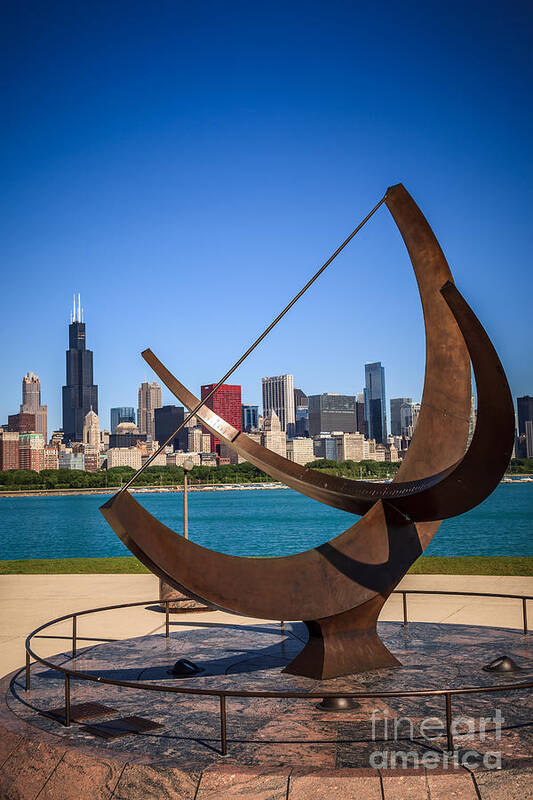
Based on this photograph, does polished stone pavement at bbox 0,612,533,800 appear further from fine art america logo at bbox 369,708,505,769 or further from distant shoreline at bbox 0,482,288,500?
distant shoreline at bbox 0,482,288,500

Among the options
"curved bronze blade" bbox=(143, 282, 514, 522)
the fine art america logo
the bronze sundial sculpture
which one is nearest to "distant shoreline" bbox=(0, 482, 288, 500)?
"curved bronze blade" bbox=(143, 282, 514, 522)

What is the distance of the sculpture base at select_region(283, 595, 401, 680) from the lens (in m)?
5.96

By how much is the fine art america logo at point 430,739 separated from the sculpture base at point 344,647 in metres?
0.85

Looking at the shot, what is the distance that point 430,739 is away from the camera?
453 centimetres

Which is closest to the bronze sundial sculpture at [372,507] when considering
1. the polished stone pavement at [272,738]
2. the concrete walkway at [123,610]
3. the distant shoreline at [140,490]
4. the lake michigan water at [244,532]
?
the polished stone pavement at [272,738]

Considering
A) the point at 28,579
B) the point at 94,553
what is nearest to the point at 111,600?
the point at 28,579

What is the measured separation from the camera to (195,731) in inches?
191

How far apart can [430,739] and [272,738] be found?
3.09 ft

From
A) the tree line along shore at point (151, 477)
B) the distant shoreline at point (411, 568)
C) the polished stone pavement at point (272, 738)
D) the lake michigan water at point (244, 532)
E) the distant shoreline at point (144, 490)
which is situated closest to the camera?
the polished stone pavement at point (272, 738)

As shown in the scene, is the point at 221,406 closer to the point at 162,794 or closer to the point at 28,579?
the point at 28,579

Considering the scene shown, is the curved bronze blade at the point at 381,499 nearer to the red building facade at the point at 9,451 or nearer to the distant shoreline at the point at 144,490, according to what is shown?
the distant shoreline at the point at 144,490

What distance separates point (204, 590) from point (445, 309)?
350cm

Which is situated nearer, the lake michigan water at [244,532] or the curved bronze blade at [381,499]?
the curved bronze blade at [381,499]

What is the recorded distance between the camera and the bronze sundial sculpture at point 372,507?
16.7 ft
